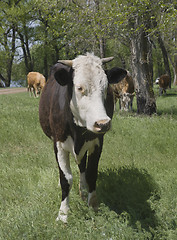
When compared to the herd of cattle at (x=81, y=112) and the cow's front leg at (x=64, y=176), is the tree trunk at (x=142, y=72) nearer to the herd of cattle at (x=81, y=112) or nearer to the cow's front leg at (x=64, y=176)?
the herd of cattle at (x=81, y=112)

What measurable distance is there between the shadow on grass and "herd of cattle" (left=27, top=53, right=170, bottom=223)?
304 millimetres

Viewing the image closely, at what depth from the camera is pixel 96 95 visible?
2.76 metres

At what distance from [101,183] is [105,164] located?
852 millimetres

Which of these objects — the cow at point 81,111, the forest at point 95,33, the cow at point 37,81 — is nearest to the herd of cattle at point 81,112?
the cow at point 81,111

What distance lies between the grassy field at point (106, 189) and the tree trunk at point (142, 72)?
3.29m

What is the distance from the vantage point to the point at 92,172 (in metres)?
3.71

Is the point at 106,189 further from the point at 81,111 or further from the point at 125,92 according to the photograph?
the point at 125,92

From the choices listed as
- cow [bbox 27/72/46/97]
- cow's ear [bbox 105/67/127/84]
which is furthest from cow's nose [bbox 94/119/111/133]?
cow [bbox 27/72/46/97]

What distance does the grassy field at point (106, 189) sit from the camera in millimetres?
3002

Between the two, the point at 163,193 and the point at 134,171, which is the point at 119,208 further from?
the point at 134,171

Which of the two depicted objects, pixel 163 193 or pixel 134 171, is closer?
pixel 163 193

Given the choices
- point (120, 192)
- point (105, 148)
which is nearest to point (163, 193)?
point (120, 192)

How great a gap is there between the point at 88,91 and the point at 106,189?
194 centimetres

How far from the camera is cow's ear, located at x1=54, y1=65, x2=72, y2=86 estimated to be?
3002mm
